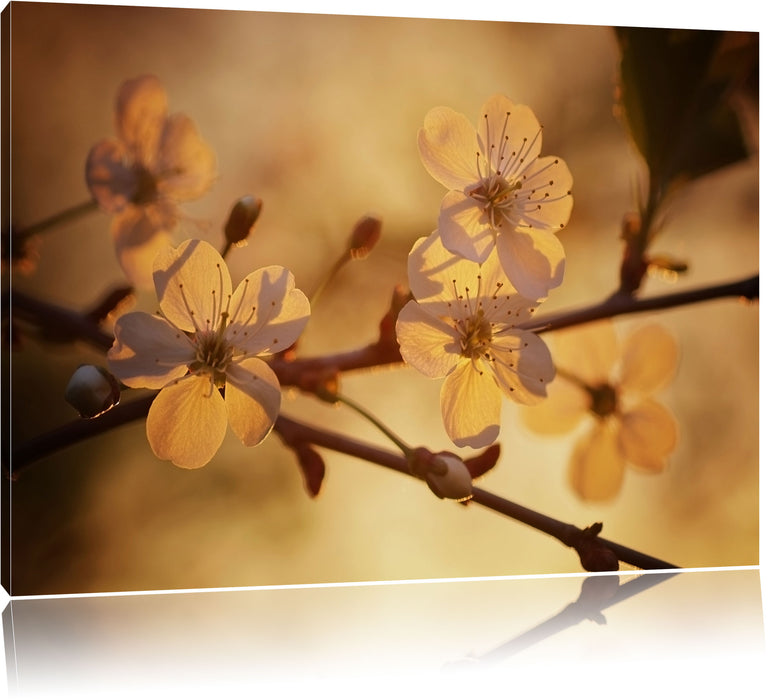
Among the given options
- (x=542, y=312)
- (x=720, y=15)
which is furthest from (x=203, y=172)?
(x=720, y=15)

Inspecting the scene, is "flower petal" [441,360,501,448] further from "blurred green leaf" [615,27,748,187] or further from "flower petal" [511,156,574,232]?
"blurred green leaf" [615,27,748,187]

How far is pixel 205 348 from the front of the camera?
7.66 ft

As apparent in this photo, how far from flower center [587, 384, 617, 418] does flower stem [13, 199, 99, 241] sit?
1.21m

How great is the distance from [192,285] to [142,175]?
0.85 ft

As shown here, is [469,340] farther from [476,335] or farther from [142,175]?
[142,175]

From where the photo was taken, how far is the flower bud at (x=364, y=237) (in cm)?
246

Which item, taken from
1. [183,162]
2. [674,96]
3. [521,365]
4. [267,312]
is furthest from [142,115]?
[674,96]

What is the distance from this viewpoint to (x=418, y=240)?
2482 mm

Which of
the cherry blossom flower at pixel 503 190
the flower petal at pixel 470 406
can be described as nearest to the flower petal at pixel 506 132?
the cherry blossom flower at pixel 503 190

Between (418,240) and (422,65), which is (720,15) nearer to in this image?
(422,65)

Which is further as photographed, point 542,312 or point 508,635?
point 542,312

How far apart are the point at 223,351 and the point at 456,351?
52 cm

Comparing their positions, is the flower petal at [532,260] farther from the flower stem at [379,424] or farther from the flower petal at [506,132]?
the flower stem at [379,424]

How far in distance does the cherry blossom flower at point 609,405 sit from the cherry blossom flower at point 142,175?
918mm
